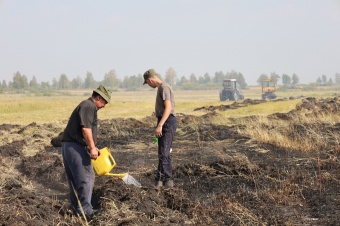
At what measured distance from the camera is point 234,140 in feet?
45.9

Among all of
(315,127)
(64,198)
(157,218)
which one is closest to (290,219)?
(157,218)

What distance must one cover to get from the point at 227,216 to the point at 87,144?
183 centimetres

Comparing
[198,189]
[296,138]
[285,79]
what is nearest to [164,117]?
[198,189]

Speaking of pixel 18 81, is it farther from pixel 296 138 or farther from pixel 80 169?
pixel 80 169

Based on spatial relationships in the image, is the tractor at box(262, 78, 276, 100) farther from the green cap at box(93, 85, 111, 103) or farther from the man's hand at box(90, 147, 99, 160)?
the man's hand at box(90, 147, 99, 160)

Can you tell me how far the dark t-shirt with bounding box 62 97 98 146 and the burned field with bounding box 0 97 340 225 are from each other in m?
0.86

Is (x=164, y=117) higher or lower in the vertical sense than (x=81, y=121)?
lower

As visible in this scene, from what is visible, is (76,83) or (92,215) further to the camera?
(76,83)

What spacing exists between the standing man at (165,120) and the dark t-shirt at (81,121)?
1.77m

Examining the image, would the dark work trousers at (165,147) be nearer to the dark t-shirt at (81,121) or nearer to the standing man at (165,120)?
the standing man at (165,120)

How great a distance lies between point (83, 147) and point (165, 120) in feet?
6.04

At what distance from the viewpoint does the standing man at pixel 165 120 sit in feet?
26.4

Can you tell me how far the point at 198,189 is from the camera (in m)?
8.22

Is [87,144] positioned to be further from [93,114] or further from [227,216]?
[227,216]
